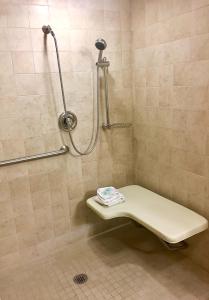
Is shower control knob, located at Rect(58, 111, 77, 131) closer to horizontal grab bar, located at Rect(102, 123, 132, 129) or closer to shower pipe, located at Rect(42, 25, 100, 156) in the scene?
shower pipe, located at Rect(42, 25, 100, 156)

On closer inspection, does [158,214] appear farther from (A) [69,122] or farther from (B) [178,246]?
(A) [69,122]

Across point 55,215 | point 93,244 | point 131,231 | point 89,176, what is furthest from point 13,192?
point 131,231

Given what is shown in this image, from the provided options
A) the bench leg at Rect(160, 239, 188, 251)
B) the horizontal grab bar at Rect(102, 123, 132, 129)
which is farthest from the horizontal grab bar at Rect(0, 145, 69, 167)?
the bench leg at Rect(160, 239, 188, 251)

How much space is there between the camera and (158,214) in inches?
73.5

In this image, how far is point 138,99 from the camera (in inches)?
89.0

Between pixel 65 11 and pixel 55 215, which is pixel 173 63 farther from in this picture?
pixel 55 215

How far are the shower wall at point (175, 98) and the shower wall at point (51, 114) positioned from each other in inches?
7.1

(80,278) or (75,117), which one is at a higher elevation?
(75,117)

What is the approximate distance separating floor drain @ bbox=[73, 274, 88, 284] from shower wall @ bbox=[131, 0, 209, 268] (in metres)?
0.90

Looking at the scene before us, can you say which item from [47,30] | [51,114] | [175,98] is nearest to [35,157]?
[51,114]

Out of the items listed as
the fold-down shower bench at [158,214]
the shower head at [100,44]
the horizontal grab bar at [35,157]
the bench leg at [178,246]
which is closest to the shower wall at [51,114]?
the horizontal grab bar at [35,157]

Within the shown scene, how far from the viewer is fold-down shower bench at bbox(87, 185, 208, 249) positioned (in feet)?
5.40

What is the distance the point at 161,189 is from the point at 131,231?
61cm

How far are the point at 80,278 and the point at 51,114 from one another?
132cm
